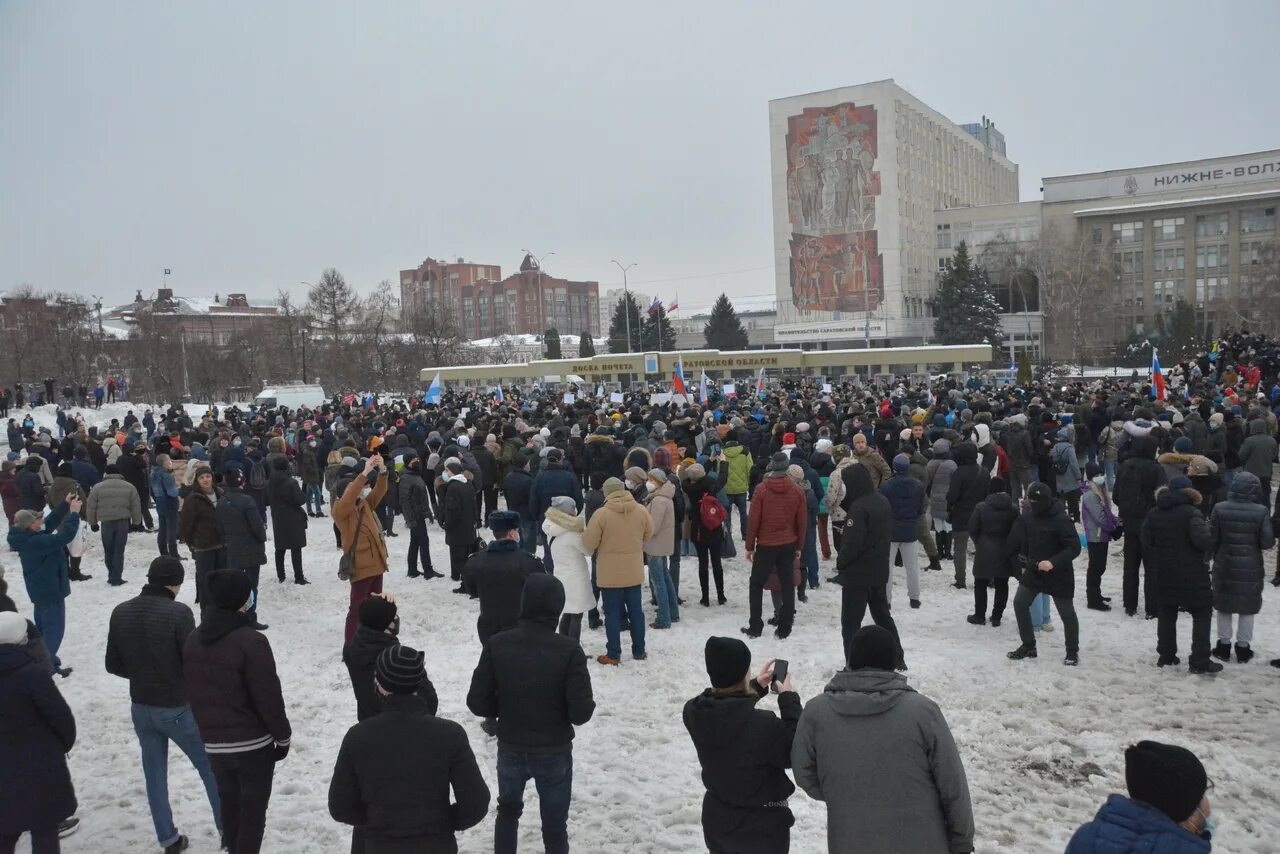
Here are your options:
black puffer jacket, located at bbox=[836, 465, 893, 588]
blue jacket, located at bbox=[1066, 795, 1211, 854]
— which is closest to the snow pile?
black puffer jacket, located at bbox=[836, 465, 893, 588]

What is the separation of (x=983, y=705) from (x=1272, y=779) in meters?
1.92

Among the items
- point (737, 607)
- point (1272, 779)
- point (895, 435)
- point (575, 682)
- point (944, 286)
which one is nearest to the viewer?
point (575, 682)

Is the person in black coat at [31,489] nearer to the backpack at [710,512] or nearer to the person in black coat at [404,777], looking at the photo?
the backpack at [710,512]

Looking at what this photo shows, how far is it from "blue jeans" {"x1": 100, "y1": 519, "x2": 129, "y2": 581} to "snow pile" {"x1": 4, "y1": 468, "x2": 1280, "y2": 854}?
1.24 m

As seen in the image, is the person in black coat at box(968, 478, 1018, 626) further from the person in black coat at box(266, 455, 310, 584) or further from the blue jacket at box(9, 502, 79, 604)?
Result: the blue jacket at box(9, 502, 79, 604)

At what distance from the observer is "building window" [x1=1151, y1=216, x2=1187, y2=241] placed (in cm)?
7325

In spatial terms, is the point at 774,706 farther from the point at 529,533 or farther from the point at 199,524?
the point at 199,524

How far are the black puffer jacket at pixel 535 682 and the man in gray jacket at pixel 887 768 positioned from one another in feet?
4.29

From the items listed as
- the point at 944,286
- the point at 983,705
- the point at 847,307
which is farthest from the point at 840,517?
the point at 847,307

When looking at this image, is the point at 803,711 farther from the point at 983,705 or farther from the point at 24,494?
the point at 24,494

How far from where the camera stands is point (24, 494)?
1275cm

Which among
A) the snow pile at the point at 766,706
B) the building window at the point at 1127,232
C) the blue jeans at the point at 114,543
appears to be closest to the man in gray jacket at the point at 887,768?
the snow pile at the point at 766,706

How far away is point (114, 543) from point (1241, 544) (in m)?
12.4

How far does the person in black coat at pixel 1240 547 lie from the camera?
7.58m
